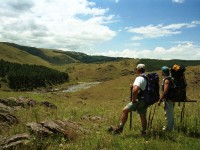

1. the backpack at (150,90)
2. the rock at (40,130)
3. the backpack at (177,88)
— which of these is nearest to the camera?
the rock at (40,130)

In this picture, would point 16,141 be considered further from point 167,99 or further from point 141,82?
point 167,99

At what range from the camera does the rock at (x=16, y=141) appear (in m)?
9.97

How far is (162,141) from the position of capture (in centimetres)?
1042

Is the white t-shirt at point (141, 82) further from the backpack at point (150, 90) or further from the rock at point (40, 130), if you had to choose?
the rock at point (40, 130)

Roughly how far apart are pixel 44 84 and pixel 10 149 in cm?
16729

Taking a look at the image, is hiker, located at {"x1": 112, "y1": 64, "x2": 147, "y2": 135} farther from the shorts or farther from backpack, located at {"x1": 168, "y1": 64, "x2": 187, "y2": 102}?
backpack, located at {"x1": 168, "y1": 64, "x2": 187, "y2": 102}

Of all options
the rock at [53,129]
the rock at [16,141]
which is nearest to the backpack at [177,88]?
the rock at [53,129]

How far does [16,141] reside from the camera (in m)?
10.2

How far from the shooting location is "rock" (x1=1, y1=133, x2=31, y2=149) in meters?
9.97

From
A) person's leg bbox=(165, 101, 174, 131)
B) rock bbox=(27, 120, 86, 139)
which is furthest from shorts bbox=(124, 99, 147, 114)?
rock bbox=(27, 120, 86, 139)

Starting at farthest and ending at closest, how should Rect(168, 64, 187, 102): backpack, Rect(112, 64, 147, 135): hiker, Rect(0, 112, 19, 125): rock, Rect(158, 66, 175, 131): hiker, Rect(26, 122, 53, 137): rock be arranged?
Rect(0, 112, 19, 125): rock, Rect(168, 64, 187, 102): backpack, Rect(158, 66, 175, 131): hiker, Rect(112, 64, 147, 135): hiker, Rect(26, 122, 53, 137): rock

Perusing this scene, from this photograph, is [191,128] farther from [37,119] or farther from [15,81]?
[15,81]

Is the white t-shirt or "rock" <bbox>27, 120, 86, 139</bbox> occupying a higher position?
the white t-shirt

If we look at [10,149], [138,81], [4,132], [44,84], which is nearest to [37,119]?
[4,132]
